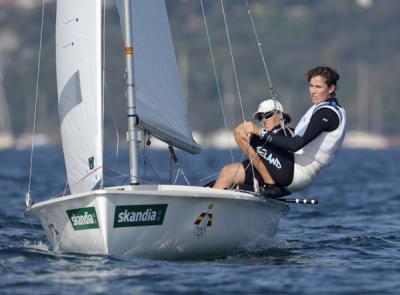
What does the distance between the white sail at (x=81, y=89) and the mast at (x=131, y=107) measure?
23 cm

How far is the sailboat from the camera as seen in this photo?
9.32 meters

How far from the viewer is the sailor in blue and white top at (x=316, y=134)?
1013 cm

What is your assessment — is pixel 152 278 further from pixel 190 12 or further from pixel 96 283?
pixel 190 12

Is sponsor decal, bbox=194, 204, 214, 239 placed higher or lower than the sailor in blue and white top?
lower

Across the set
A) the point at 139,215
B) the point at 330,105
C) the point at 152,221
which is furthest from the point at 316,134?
the point at 139,215

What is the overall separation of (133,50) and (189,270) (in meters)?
1.91

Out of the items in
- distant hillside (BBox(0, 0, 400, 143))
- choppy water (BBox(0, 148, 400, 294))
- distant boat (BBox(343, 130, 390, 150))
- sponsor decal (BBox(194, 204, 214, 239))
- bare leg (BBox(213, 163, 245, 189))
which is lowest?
choppy water (BBox(0, 148, 400, 294))

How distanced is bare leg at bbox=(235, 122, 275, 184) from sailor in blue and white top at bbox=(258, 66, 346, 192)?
13 centimetres

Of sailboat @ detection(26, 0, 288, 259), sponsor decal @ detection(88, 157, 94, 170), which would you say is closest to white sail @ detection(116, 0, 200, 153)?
sailboat @ detection(26, 0, 288, 259)

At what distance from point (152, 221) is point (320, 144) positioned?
182 centimetres

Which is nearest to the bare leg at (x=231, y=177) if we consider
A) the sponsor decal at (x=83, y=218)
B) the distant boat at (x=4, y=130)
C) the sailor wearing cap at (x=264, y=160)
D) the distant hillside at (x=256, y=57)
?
the sailor wearing cap at (x=264, y=160)

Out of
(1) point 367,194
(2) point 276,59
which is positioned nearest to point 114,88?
(2) point 276,59

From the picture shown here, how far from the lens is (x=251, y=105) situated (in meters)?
109

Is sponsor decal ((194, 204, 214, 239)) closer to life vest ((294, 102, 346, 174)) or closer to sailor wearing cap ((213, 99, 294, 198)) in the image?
sailor wearing cap ((213, 99, 294, 198))
